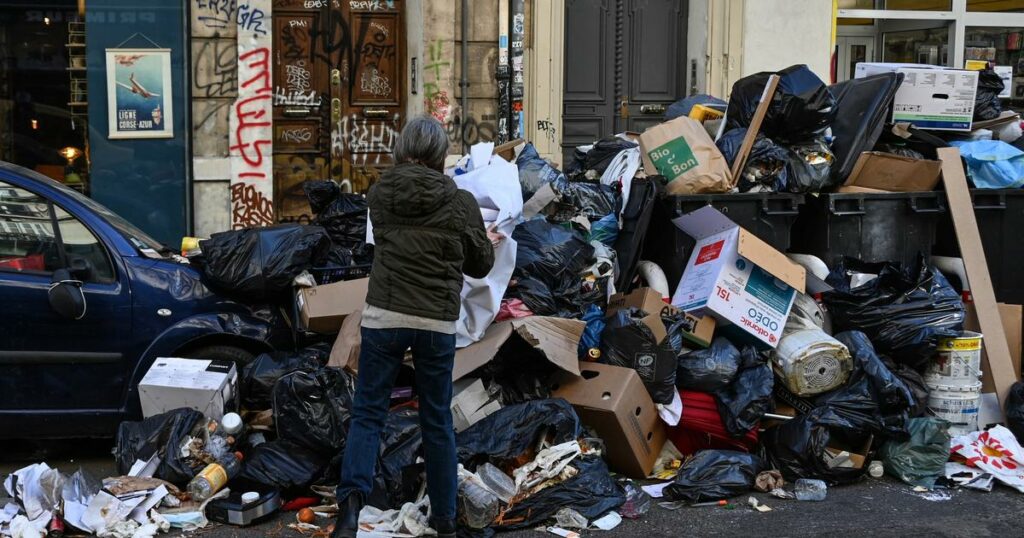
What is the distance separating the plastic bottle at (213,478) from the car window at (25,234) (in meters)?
1.32

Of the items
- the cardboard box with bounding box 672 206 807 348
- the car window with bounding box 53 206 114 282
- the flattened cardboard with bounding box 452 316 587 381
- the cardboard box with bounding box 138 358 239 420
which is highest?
the car window with bounding box 53 206 114 282

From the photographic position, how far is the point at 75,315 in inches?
212

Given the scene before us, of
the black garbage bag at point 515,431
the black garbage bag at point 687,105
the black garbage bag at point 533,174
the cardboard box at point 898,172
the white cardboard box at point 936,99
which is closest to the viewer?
the black garbage bag at point 515,431

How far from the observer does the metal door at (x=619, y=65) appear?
10.4 meters

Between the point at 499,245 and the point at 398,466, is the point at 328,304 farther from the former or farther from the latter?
the point at 398,466

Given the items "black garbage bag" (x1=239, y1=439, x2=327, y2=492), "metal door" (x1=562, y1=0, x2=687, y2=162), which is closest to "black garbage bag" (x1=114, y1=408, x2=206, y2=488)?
"black garbage bag" (x1=239, y1=439, x2=327, y2=492)

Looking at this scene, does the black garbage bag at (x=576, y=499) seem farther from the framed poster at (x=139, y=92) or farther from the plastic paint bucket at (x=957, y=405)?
the framed poster at (x=139, y=92)

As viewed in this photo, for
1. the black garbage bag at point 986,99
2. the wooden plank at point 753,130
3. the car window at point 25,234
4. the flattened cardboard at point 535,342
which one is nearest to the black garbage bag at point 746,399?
the flattened cardboard at point 535,342

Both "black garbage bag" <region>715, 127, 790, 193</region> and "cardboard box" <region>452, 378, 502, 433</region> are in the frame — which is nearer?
"cardboard box" <region>452, 378, 502, 433</region>

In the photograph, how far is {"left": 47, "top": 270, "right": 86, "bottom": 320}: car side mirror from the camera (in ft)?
17.5

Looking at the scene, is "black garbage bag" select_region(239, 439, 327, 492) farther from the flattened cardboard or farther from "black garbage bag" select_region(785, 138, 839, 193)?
"black garbage bag" select_region(785, 138, 839, 193)

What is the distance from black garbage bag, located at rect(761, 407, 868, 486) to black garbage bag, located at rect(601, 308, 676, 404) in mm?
577

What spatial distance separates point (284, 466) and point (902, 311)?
3.30m

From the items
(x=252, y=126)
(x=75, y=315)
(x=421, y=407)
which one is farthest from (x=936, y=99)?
(x=252, y=126)
